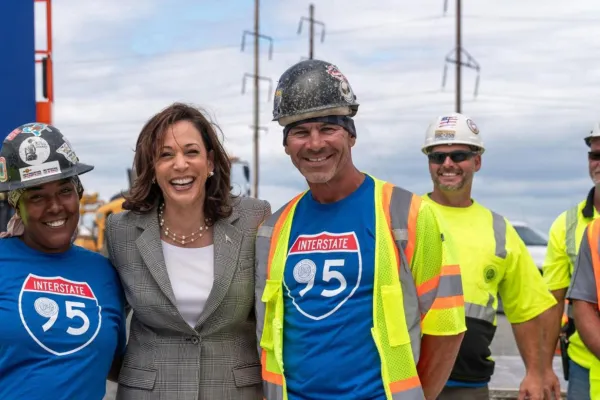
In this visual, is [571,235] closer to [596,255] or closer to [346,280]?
[596,255]

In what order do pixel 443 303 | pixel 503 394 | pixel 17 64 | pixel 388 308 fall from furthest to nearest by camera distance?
1. pixel 503 394
2. pixel 17 64
3. pixel 443 303
4. pixel 388 308

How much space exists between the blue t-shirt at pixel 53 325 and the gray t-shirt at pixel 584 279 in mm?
2370

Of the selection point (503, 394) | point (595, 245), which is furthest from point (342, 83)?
point (503, 394)

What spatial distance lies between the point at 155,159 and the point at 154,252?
432 mm

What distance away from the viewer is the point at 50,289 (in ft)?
11.6

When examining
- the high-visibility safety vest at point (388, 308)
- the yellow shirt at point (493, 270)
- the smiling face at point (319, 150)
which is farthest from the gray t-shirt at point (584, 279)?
the smiling face at point (319, 150)

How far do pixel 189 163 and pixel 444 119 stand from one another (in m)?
2.07

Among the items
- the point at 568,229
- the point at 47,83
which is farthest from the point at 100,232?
the point at 568,229

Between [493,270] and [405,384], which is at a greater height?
[493,270]

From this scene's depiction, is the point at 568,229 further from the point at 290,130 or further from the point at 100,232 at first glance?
the point at 100,232

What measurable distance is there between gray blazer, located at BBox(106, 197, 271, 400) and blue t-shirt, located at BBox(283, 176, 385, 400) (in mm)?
405

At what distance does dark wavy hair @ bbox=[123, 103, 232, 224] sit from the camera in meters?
3.88

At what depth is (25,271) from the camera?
3.56m

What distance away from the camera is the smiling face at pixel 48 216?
366cm
